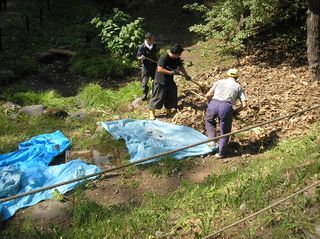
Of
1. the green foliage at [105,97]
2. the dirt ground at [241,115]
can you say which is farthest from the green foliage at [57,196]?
the green foliage at [105,97]

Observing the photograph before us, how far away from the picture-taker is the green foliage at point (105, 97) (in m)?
9.08

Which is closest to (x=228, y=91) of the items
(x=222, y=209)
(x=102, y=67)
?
(x=222, y=209)

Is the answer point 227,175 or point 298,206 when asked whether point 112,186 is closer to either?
point 227,175

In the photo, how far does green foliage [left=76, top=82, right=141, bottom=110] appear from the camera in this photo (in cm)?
908

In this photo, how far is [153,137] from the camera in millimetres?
7117

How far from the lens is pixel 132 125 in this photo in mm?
7551

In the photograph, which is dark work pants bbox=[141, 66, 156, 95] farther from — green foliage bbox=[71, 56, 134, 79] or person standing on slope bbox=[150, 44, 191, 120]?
green foliage bbox=[71, 56, 134, 79]

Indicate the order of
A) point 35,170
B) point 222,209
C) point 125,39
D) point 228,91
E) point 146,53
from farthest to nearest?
point 125,39 → point 146,53 → point 228,91 → point 35,170 → point 222,209

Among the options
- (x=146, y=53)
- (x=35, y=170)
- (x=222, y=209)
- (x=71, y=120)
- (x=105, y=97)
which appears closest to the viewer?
(x=222, y=209)

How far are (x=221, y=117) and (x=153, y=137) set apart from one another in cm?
131

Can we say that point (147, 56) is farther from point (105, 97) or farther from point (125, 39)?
point (125, 39)

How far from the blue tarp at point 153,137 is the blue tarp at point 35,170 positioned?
82 centimetres

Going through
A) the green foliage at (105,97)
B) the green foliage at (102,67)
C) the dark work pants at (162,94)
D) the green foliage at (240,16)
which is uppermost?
the green foliage at (240,16)

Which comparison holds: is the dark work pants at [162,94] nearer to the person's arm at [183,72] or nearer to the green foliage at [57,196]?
the person's arm at [183,72]
